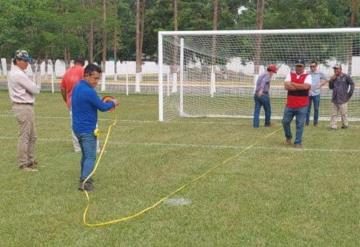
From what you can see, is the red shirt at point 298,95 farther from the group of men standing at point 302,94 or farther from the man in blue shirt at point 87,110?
the man in blue shirt at point 87,110

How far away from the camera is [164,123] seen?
1583 centimetres

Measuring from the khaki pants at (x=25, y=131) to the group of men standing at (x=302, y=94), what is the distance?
16.3ft

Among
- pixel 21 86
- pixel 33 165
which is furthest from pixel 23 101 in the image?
pixel 33 165

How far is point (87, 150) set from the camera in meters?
7.57

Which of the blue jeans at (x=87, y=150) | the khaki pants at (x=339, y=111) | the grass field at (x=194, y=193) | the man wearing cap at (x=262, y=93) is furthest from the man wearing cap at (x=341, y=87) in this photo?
the blue jeans at (x=87, y=150)

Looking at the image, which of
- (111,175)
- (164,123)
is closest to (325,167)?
(111,175)

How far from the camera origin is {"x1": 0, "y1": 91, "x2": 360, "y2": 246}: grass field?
223 inches

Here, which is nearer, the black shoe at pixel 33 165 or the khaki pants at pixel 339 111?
the black shoe at pixel 33 165

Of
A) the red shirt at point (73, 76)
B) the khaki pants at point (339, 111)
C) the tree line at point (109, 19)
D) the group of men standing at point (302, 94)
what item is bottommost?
the khaki pants at point (339, 111)

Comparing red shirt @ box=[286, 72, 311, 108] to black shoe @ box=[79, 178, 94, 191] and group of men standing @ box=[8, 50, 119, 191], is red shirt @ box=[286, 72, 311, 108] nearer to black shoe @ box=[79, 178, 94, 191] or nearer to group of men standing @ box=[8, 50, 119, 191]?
group of men standing @ box=[8, 50, 119, 191]

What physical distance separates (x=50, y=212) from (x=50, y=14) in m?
26.2

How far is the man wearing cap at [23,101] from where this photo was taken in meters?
8.50

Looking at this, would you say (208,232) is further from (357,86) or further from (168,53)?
(357,86)

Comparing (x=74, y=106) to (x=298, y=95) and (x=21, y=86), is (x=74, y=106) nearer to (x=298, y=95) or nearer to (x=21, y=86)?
(x=21, y=86)
